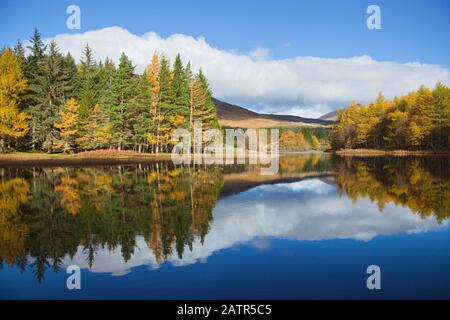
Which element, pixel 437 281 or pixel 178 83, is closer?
pixel 437 281

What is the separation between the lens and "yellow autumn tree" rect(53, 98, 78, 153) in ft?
168

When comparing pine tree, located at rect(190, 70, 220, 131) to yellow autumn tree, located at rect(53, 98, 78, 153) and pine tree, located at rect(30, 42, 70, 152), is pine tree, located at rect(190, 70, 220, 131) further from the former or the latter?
pine tree, located at rect(30, 42, 70, 152)

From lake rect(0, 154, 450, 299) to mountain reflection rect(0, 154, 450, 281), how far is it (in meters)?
0.04

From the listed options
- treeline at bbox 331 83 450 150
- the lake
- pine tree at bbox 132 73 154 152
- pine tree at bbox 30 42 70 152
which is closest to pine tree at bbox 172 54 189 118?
pine tree at bbox 132 73 154 152

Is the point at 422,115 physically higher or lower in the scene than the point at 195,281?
higher

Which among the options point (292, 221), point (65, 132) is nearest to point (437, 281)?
point (292, 221)

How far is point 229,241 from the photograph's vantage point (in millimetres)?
11031

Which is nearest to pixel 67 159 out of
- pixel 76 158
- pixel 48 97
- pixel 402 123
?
pixel 76 158

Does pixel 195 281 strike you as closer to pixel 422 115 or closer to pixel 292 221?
pixel 292 221

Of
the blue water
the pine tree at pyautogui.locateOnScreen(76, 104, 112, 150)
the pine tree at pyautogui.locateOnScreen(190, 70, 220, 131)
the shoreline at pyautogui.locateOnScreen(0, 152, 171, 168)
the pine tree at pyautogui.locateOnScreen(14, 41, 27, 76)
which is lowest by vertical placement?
the blue water

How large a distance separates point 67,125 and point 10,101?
23.1ft

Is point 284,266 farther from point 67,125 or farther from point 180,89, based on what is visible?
point 180,89

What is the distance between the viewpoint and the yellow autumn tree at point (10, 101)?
46.8 metres
